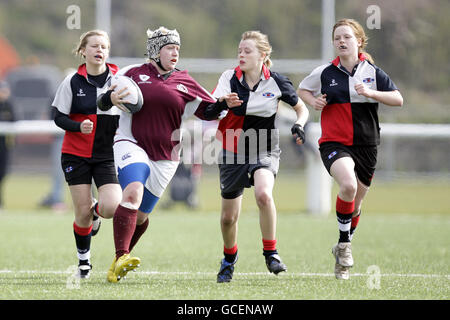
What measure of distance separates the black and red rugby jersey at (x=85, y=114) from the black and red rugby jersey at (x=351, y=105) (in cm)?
173

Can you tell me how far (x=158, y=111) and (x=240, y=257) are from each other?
2303mm

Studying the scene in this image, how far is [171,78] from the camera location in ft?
19.8

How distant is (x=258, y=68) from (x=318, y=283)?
1.69 metres

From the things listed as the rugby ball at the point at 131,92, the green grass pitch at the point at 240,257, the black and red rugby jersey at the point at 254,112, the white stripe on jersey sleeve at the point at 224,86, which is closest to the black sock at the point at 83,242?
the green grass pitch at the point at 240,257

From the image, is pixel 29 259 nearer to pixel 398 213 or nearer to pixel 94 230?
pixel 94 230

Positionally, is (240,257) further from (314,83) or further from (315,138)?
(315,138)

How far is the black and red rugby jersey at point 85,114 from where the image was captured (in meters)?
6.09

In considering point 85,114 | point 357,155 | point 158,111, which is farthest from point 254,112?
point 85,114

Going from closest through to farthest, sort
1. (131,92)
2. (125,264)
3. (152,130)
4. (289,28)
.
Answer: (125,264)
(131,92)
(152,130)
(289,28)

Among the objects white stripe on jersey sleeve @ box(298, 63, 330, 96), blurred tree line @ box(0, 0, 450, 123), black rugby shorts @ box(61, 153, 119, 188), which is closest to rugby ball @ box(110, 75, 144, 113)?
black rugby shorts @ box(61, 153, 119, 188)

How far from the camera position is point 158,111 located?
5910 mm

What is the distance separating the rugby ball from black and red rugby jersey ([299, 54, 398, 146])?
1537 millimetres
